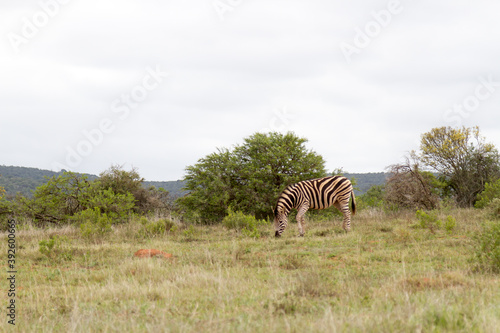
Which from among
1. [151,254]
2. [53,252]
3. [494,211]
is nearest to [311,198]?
[494,211]

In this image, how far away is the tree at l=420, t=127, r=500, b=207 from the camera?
32600mm

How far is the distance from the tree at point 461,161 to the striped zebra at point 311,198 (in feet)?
61.8

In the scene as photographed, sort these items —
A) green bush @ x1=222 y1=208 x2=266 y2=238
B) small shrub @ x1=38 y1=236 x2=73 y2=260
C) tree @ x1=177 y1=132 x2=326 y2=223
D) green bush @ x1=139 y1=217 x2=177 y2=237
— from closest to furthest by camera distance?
1. small shrub @ x1=38 y1=236 x2=73 y2=260
2. green bush @ x1=139 y1=217 x2=177 y2=237
3. green bush @ x1=222 y1=208 x2=266 y2=238
4. tree @ x1=177 y1=132 x2=326 y2=223

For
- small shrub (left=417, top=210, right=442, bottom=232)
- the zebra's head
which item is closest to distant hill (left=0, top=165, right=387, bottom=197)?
the zebra's head

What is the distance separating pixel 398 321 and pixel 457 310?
2.65 ft

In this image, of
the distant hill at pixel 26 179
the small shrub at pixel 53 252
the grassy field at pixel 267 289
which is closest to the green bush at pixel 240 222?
the grassy field at pixel 267 289

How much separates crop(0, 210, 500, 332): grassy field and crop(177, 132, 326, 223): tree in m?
7.78

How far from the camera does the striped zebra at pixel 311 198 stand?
1542 cm

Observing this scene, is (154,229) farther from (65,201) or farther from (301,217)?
(65,201)

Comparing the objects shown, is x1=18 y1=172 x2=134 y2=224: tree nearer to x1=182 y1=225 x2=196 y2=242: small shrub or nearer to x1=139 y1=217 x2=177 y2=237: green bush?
x1=139 y1=217 x2=177 y2=237: green bush

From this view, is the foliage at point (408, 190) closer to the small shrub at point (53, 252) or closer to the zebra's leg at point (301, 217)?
the zebra's leg at point (301, 217)

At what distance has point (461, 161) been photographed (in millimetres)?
34062

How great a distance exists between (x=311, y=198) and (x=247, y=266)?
304 inches

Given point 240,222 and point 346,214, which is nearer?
point 240,222
